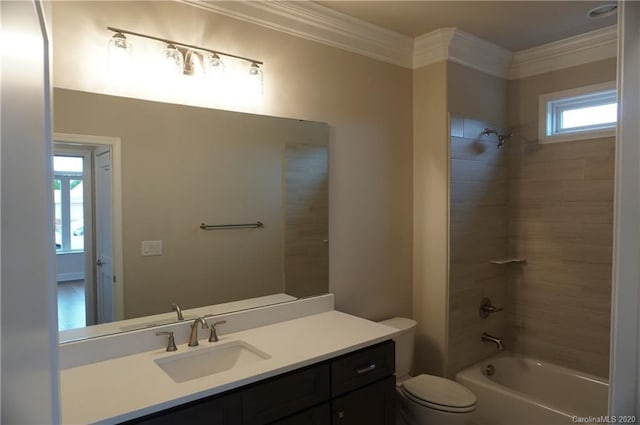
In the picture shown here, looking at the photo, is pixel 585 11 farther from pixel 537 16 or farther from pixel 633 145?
pixel 633 145

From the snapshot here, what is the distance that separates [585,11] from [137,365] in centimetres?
306

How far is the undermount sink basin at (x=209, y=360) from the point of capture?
172 centimetres

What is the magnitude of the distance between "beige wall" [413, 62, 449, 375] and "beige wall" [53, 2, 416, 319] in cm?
8

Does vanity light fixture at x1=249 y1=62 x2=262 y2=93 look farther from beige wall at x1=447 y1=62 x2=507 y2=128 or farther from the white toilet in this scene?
the white toilet

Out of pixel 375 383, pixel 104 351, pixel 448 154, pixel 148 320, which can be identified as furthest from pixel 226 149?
pixel 448 154

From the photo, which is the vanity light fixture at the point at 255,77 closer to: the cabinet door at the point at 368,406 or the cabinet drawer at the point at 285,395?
the cabinet drawer at the point at 285,395

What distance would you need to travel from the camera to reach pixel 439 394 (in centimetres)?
232

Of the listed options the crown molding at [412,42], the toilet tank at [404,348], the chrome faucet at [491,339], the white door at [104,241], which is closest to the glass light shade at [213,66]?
the crown molding at [412,42]

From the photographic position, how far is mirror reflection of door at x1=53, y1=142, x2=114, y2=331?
5.53 ft

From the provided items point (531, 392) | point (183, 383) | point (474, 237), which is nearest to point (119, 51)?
point (183, 383)

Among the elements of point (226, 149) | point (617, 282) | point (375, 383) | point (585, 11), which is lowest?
point (375, 383)

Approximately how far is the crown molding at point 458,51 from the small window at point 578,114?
48 centimetres

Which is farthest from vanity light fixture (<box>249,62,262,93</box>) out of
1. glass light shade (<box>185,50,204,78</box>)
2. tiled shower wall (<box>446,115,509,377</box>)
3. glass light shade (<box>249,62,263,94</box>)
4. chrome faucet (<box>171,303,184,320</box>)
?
tiled shower wall (<box>446,115,509,377</box>)

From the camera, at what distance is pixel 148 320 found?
6.04 feet
